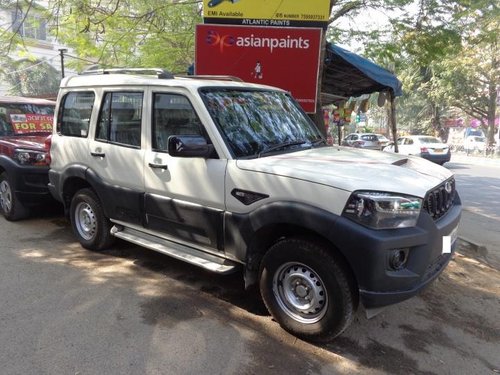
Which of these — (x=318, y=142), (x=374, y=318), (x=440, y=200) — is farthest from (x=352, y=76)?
(x=374, y=318)

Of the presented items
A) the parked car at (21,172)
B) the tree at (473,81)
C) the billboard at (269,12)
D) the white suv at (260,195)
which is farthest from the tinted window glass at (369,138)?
the white suv at (260,195)

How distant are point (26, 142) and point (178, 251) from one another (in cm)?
371

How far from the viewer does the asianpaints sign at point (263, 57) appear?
683cm

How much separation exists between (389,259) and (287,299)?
0.91 m

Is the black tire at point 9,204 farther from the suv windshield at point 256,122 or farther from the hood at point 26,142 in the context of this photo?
the suv windshield at point 256,122

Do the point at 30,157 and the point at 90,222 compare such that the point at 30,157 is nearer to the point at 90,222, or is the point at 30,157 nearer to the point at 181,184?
the point at 90,222

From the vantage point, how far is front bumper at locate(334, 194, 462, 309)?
287 centimetres

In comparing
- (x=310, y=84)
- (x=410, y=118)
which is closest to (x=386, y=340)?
(x=310, y=84)

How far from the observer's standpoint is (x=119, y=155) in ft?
14.7

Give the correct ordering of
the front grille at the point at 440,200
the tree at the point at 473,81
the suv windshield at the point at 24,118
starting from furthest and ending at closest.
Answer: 1. the tree at the point at 473,81
2. the suv windshield at the point at 24,118
3. the front grille at the point at 440,200

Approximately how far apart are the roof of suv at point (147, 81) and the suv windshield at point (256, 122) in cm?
11

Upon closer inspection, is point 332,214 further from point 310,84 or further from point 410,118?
point 410,118

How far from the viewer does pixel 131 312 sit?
3.74 m

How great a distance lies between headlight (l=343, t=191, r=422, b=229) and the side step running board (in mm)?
1259
